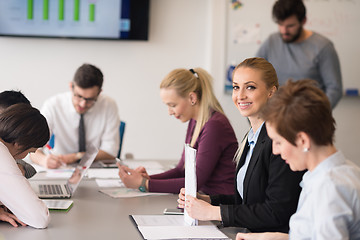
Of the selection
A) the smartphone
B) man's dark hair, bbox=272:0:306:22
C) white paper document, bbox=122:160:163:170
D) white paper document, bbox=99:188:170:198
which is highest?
man's dark hair, bbox=272:0:306:22

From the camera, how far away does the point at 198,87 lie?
2564 millimetres

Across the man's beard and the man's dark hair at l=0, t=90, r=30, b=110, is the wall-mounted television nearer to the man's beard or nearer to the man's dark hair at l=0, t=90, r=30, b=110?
the man's beard

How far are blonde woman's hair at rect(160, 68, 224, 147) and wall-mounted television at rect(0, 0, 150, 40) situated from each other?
2.06 metres

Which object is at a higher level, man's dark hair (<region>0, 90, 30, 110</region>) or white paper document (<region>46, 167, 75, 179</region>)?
man's dark hair (<region>0, 90, 30, 110</region>)

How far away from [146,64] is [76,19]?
28.9 inches

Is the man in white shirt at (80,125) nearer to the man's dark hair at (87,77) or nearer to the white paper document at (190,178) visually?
the man's dark hair at (87,77)

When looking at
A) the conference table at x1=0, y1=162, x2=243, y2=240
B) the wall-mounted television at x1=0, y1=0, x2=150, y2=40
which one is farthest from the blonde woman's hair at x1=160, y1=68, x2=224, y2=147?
the wall-mounted television at x1=0, y1=0, x2=150, y2=40

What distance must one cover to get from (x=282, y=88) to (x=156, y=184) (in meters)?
1.07

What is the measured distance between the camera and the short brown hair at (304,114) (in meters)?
1.31

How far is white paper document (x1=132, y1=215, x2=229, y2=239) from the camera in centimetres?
163

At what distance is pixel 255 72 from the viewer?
1.88 m

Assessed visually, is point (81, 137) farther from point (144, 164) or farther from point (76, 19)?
point (76, 19)

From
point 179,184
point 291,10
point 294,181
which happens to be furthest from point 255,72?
point 291,10

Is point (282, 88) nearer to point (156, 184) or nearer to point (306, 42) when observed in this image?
point (156, 184)
